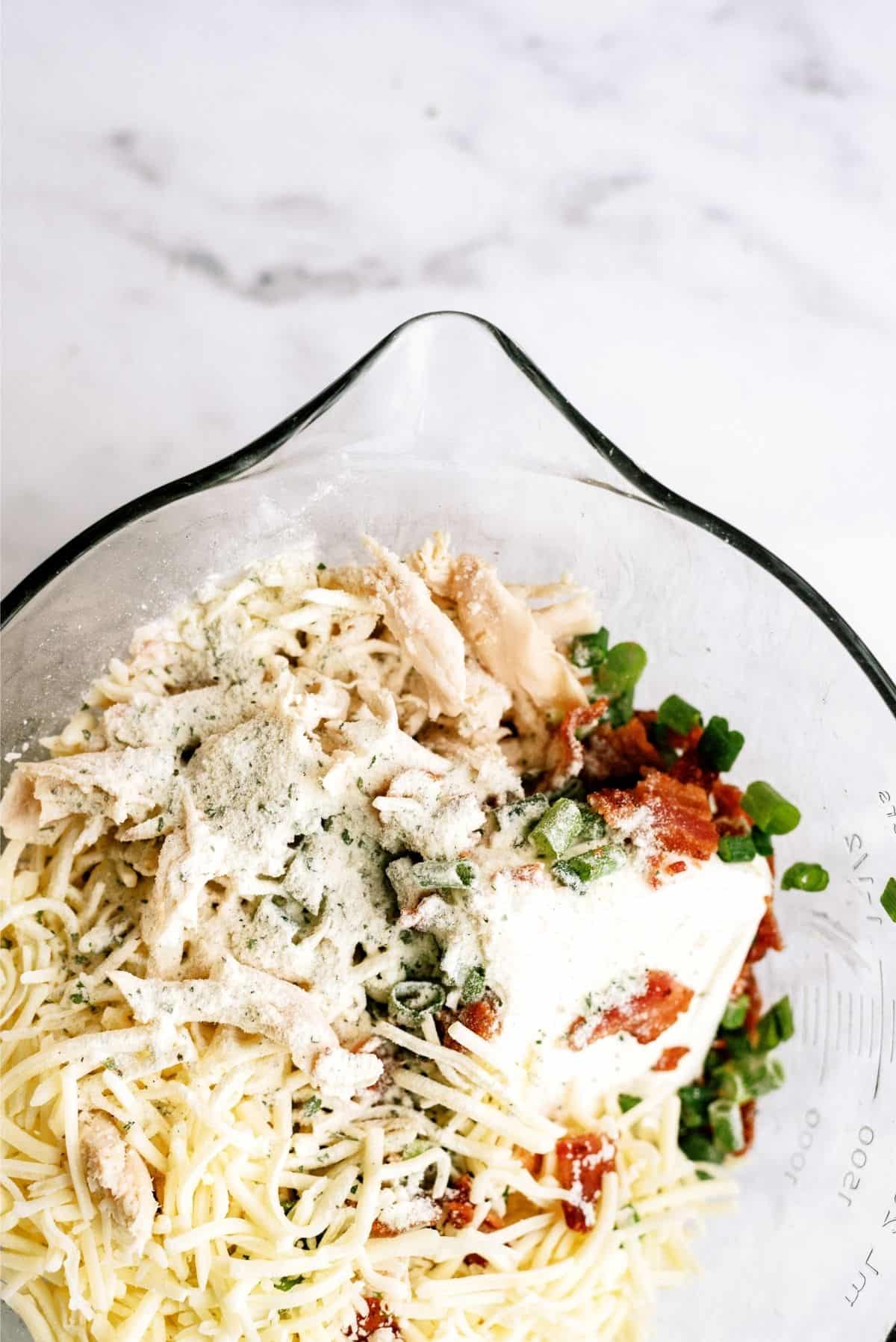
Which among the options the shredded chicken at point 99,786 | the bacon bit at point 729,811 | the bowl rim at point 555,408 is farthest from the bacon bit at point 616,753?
the shredded chicken at point 99,786

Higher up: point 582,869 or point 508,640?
point 508,640

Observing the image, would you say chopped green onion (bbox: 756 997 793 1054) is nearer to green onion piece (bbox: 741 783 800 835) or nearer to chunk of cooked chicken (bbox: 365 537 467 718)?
green onion piece (bbox: 741 783 800 835)

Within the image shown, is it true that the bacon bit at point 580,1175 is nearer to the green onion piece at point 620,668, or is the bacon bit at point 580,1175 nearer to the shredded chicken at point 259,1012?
the shredded chicken at point 259,1012

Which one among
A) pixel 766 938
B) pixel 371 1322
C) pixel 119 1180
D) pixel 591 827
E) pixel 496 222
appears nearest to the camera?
pixel 119 1180

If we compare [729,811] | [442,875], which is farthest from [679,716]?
[442,875]

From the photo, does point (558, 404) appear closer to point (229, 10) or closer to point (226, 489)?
point (226, 489)

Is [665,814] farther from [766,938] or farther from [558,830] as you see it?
[766,938]
